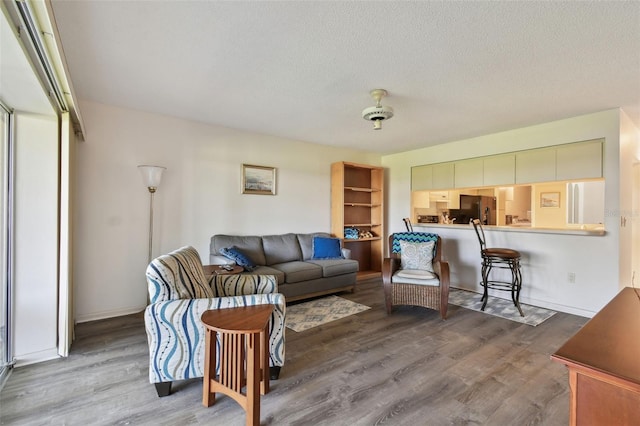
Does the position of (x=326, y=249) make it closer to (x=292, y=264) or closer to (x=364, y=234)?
(x=292, y=264)

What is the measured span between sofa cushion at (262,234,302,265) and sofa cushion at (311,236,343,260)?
0.27 m

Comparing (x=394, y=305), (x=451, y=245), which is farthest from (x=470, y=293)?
(x=394, y=305)

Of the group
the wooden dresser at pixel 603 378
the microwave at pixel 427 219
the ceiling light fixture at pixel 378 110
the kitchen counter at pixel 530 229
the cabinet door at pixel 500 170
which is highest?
the ceiling light fixture at pixel 378 110

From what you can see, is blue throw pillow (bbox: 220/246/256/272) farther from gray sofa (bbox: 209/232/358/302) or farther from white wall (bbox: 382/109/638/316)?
white wall (bbox: 382/109/638/316)

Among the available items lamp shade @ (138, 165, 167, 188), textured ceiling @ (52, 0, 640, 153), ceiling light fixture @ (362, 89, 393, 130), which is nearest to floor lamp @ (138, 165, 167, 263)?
lamp shade @ (138, 165, 167, 188)

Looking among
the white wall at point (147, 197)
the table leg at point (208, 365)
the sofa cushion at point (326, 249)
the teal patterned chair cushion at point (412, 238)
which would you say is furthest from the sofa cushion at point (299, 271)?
the table leg at point (208, 365)

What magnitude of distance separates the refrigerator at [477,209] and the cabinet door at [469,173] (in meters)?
0.44

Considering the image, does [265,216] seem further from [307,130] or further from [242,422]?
[242,422]

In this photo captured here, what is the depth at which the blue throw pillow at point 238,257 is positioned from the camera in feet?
12.0

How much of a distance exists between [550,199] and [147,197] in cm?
624

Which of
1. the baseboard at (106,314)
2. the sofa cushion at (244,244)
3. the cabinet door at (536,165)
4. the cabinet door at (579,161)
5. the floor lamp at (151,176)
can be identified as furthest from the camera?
the sofa cushion at (244,244)

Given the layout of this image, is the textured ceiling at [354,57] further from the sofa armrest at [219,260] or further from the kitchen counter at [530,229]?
the sofa armrest at [219,260]

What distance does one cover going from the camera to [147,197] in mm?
3625

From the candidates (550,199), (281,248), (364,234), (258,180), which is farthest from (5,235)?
(550,199)
